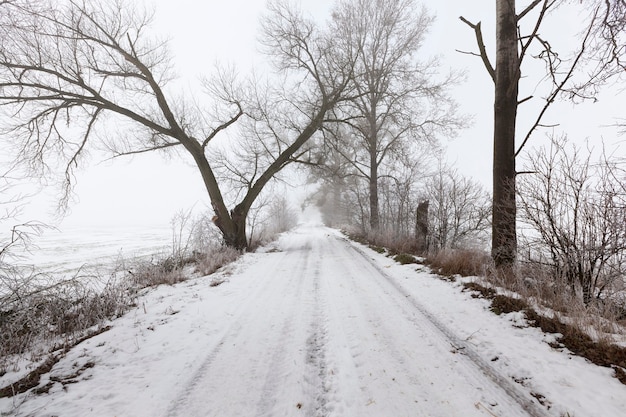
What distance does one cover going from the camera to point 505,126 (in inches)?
179

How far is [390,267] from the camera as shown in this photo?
21.3 feet

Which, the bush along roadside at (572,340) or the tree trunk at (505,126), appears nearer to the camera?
the bush along roadside at (572,340)

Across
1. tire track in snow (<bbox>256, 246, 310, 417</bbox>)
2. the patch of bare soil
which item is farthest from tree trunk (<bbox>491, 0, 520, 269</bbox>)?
the patch of bare soil

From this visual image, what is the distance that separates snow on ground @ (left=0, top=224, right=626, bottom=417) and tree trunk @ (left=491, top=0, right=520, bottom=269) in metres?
1.39

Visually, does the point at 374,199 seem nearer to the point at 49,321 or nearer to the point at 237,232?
the point at 237,232

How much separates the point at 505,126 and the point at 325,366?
4.92 m

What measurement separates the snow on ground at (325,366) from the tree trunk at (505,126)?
1386mm

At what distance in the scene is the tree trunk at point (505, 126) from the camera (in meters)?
4.44

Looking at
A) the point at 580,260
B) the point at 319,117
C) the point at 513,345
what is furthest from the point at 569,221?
the point at 319,117

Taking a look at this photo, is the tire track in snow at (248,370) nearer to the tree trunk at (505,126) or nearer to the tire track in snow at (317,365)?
the tire track in snow at (317,365)

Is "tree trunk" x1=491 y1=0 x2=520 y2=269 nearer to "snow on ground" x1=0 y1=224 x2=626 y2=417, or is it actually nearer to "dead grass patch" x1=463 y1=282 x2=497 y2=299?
"dead grass patch" x1=463 y1=282 x2=497 y2=299

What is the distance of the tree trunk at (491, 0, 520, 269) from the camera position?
14.6 feet

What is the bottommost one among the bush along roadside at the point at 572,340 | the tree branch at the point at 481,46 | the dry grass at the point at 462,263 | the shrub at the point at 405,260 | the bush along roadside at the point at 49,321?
the bush along roadside at the point at 49,321

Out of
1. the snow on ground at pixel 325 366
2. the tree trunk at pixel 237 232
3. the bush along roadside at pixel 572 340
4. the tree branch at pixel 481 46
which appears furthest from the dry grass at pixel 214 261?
the tree branch at pixel 481 46
